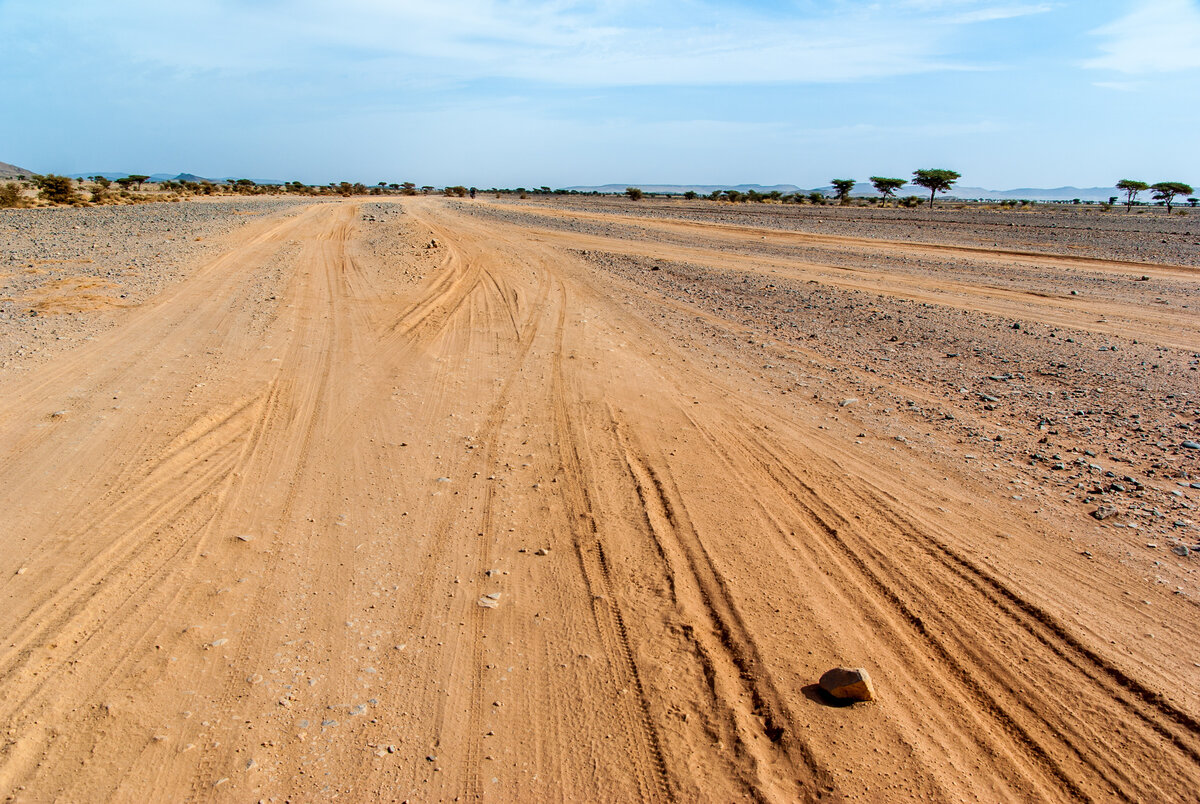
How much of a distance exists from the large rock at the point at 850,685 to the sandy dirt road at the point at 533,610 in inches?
3.3

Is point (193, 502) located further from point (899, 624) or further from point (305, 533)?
point (899, 624)

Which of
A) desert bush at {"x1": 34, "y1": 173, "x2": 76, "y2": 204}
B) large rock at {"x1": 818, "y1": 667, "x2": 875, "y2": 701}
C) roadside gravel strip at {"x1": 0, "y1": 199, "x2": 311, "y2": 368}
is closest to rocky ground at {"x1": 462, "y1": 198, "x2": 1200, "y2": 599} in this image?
large rock at {"x1": 818, "y1": 667, "x2": 875, "y2": 701}

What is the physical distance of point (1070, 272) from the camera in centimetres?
1602

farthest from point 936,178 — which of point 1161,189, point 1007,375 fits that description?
point 1007,375

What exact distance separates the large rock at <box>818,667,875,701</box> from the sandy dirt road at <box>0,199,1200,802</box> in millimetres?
83

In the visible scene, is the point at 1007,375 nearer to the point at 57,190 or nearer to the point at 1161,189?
the point at 57,190

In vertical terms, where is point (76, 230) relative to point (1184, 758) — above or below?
above

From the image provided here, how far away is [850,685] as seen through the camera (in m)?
3.32

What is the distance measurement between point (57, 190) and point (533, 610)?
51.6 metres

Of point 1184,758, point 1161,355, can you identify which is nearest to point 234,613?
point 1184,758

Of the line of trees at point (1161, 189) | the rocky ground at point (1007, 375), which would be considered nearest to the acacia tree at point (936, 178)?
the line of trees at point (1161, 189)

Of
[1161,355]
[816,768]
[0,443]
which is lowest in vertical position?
[816,768]

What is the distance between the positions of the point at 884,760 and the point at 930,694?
1.89 feet

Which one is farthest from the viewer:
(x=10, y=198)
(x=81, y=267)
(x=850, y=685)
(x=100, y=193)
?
(x=100, y=193)
